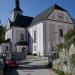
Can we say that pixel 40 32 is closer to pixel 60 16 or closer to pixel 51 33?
pixel 51 33

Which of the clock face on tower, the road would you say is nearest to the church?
the clock face on tower

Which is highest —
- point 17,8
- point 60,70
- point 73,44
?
point 17,8

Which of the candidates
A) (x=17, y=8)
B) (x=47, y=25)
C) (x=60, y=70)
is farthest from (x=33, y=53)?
(x=60, y=70)

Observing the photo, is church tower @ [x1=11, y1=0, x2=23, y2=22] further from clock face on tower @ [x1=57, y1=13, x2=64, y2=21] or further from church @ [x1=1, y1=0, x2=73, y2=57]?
clock face on tower @ [x1=57, y1=13, x2=64, y2=21]

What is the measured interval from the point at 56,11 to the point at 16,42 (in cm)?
1424

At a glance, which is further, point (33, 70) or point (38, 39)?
point (38, 39)

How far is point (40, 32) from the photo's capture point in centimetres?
4644

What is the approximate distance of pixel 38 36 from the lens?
47250 millimetres

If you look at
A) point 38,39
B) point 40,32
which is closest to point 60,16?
point 40,32

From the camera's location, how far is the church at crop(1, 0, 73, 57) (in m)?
45.4

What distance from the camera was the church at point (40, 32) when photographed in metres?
45.4

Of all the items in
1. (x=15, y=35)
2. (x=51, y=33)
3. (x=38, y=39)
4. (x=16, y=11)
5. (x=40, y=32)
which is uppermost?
(x=16, y=11)

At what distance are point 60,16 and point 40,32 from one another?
264 inches

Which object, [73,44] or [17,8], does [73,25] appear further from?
[73,44]
